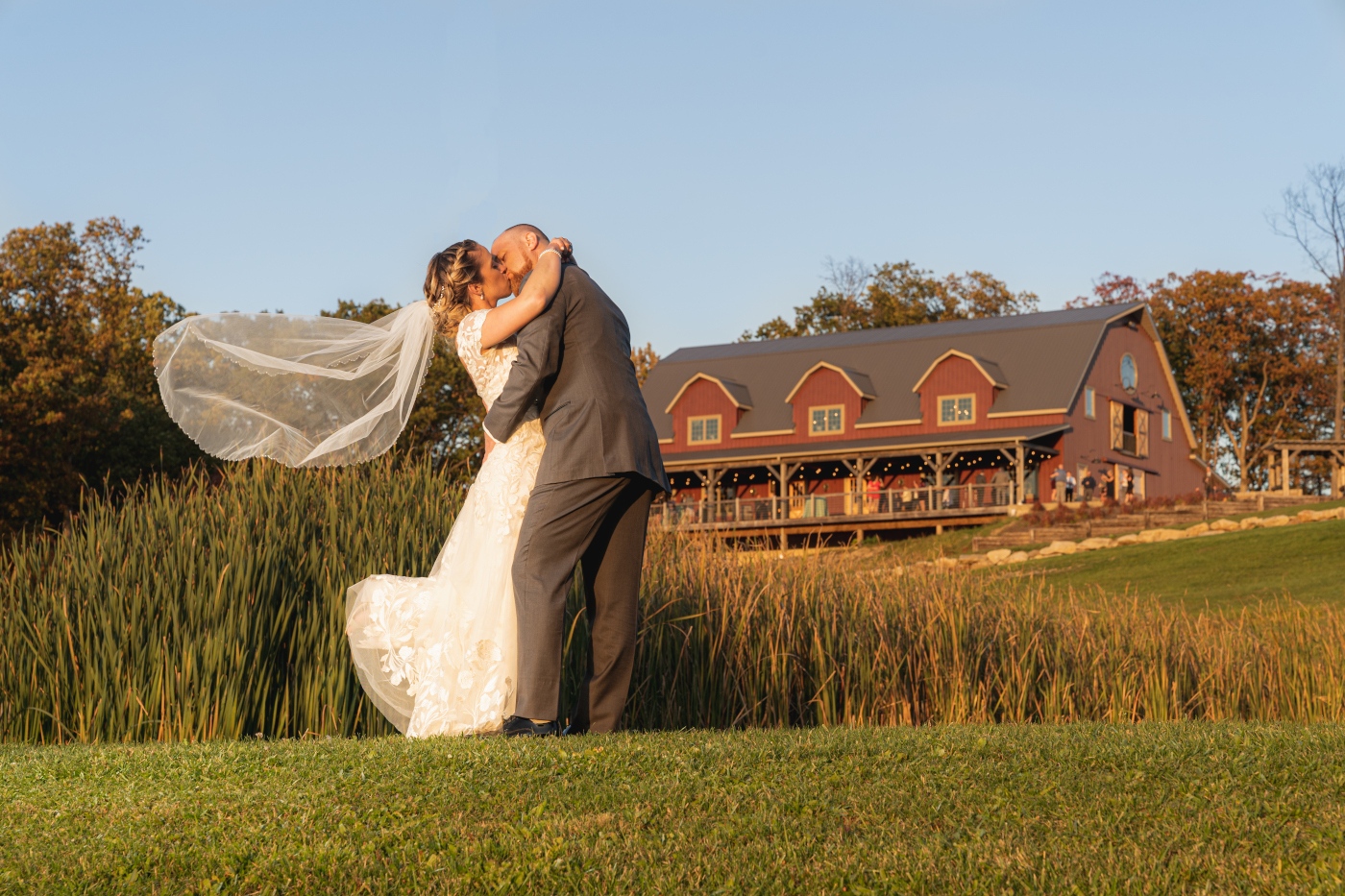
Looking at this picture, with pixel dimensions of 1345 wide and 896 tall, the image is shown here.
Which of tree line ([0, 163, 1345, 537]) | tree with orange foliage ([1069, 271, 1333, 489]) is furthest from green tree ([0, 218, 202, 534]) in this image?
tree with orange foliage ([1069, 271, 1333, 489])

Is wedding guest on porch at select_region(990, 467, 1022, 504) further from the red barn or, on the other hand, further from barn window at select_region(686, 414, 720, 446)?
barn window at select_region(686, 414, 720, 446)

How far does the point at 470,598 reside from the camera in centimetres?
533

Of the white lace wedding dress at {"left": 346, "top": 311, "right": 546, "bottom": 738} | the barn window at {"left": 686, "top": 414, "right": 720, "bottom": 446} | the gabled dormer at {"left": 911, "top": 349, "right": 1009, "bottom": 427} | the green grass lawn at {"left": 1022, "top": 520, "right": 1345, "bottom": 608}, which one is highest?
the gabled dormer at {"left": 911, "top": 349, "right": 1009, "bottom": 427}

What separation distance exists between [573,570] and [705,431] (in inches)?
1503

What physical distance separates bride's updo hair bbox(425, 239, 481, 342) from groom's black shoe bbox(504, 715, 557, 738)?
5.30 feet

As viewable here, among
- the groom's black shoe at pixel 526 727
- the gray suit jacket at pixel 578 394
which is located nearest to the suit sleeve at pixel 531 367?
the gray suit jacket at pixel 578 394

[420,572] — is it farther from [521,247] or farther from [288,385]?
[521,247]

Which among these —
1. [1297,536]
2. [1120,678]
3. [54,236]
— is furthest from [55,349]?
[1120,678]

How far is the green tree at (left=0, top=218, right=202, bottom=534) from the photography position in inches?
1132

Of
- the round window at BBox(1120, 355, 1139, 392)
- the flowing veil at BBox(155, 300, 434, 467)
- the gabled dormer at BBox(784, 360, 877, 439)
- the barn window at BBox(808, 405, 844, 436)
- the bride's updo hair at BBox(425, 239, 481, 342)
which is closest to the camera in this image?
the bride's updo hair at BBox(425, 239, 481, 342)

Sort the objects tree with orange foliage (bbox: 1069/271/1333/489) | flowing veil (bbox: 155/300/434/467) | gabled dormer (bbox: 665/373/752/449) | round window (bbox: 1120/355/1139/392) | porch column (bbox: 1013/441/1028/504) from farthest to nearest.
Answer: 1. tree with orange foliage (bbox: 1069/271/1333/489)
2. gabled dormer (bbox: 665/373/752/449)
3. round window (bbox: 1120/355/1139/392)
4. porch column (bbox: 1013/441/1028/504)
5. flowing veil (bbox: 155/300/434/467)

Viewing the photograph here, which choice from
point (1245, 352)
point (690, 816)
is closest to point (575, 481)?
point (690, 816)

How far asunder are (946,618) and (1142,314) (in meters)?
38.6

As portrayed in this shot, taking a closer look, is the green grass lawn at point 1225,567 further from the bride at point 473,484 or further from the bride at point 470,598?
the bride at point 470,598
